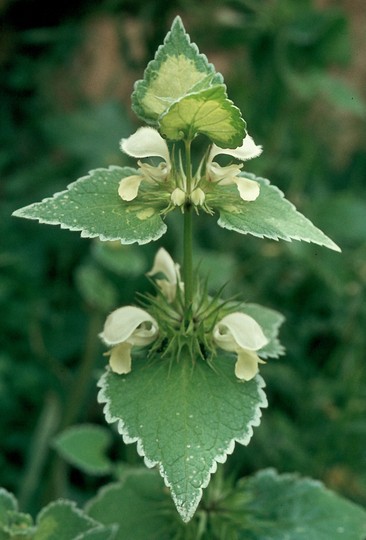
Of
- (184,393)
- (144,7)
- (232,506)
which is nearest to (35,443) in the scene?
(232,506)

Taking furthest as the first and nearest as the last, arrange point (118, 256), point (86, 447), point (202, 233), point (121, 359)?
point (202, 233) < point (118, 256) < point (86, 447) < point (121, 359)

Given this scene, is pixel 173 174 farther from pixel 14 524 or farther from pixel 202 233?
pixel 202 233

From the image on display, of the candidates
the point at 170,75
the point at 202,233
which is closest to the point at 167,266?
the point at 170,75

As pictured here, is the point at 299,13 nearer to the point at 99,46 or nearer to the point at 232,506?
the point at 99,46

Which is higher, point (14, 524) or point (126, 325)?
point (126, 325)

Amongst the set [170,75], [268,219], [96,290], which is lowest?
[96,290]

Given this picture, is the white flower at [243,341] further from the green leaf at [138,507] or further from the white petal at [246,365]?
the green leaf at [138,507]
